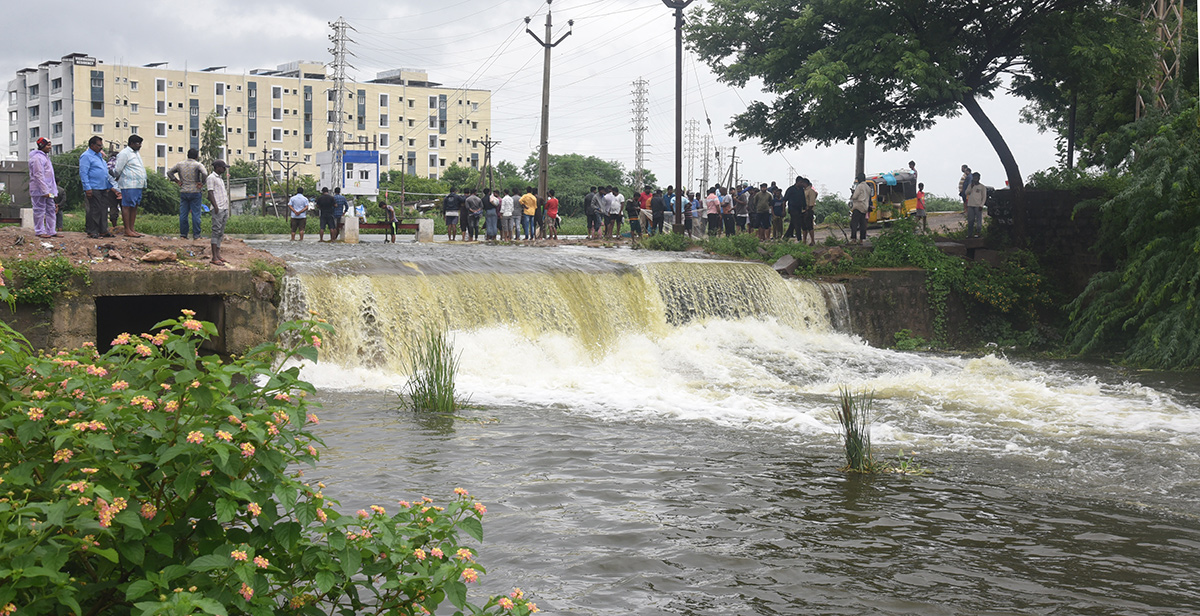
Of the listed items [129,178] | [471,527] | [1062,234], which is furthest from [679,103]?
[471,527]

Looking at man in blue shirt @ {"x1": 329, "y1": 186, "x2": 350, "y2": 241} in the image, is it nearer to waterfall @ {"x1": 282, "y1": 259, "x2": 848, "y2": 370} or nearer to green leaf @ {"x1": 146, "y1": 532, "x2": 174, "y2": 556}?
waterfall @ {"x1": 282, "y1": 259, "x2": 848, "y2": 370}

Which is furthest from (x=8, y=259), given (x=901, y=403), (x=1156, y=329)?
(x=1156, y=329)

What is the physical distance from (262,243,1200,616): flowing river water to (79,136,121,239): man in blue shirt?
3140 mm

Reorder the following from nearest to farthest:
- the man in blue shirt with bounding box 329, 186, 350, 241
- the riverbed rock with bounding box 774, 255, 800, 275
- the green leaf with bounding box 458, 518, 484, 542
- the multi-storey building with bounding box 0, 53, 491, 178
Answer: the green leaf with bounding box 458, 518, 484, 542 → the riverbed rock with bounding box 774, 255, 800, 275 → the man in blue shirt with bounding box 329, 186, 350, 241 → the multi-storey building with bounding box 0, 53, 491, 178

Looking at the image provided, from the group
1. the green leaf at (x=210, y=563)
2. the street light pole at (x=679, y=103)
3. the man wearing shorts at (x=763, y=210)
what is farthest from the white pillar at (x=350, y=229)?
the green leaf at (x=210, y=563)

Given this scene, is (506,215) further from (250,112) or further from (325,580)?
(250,112)

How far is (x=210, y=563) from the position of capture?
3117 mm

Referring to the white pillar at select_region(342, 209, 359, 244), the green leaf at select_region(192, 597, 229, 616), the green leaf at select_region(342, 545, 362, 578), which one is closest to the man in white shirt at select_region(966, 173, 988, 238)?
the white pillar at select_region(342, 209, 359, 244)

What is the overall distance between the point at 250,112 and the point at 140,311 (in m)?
87.3

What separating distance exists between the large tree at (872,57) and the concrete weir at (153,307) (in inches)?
506

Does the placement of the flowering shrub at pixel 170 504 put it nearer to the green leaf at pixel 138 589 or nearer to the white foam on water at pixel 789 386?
the green leaf at pixel 138 589

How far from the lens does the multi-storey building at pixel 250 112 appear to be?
88.9 metres

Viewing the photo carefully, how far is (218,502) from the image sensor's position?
3.23 m

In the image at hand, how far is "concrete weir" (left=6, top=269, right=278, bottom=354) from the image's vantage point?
12453 millimetres
